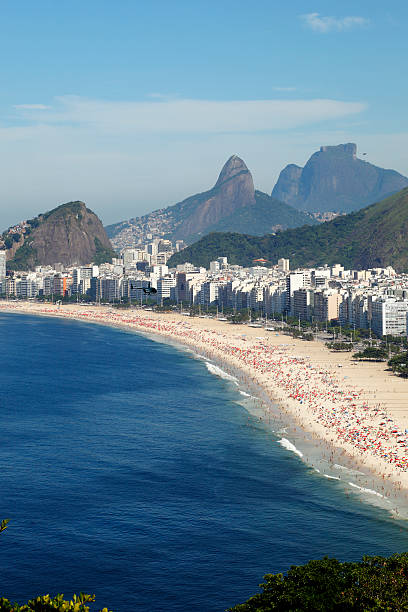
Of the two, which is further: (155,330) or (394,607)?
(155,330)

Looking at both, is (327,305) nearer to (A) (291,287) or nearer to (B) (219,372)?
(A) (291,287)

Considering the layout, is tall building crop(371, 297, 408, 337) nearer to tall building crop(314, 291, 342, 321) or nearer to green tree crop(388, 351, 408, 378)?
tall building crop(314, 291, 342, 321)

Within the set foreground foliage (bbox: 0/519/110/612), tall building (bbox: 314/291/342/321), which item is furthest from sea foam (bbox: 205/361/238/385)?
foreground foliage (bbox: 0/519/110/612)

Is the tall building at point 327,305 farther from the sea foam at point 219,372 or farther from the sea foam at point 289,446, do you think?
the sea foam at point 289,446

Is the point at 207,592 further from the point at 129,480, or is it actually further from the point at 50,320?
the point at 50,320

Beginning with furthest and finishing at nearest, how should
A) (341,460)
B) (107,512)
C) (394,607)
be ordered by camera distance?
(341,460) → (107,512) → (394,607)

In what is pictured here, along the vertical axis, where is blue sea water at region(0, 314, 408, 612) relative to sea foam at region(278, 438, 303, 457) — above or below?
below

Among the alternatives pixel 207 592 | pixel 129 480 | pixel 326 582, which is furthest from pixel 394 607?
pixel 129 480
